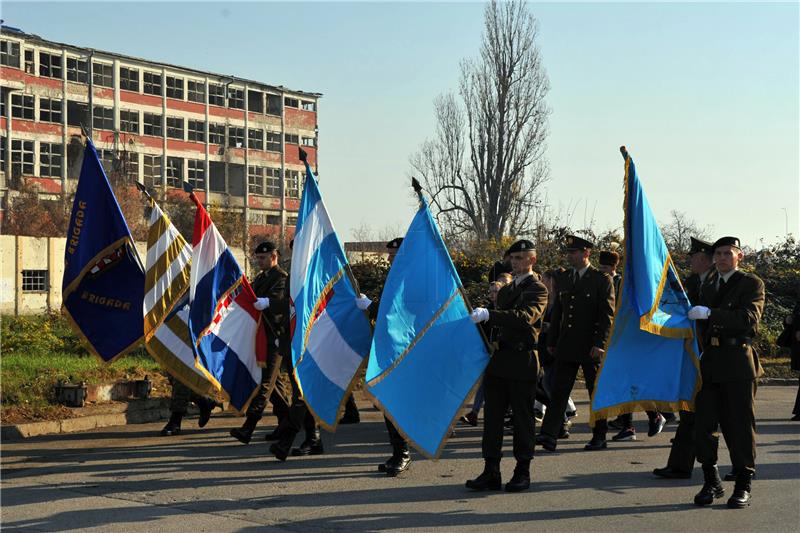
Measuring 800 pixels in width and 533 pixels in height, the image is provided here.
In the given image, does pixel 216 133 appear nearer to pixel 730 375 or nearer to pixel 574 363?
pixel 574 363

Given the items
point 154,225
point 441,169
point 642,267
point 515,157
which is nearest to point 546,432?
point 642,267

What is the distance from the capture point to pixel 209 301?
34.2 feet

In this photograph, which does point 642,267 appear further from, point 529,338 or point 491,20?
point 491,20

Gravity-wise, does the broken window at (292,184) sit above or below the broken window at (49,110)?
below

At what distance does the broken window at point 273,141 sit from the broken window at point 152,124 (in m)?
10.5

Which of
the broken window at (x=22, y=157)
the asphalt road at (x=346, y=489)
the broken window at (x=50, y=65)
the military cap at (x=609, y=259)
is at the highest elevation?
the broken window at (x=50, y=65)

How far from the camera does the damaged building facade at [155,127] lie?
62719mm

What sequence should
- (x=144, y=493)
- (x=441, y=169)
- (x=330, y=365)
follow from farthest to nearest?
(x=441, y=169), (x=330, y=365), (x=144, y=493)

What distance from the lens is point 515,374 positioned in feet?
28.0

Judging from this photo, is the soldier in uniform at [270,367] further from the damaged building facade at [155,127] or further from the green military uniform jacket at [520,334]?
the damaged building facade at [155,127]

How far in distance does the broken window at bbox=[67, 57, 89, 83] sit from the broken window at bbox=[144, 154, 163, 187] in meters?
7.32

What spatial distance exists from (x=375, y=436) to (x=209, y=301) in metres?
2.57

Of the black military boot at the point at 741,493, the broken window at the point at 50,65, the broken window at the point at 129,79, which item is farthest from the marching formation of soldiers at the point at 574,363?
the broken window at the point at 129,79

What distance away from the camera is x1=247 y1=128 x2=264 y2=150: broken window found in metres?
79.0
